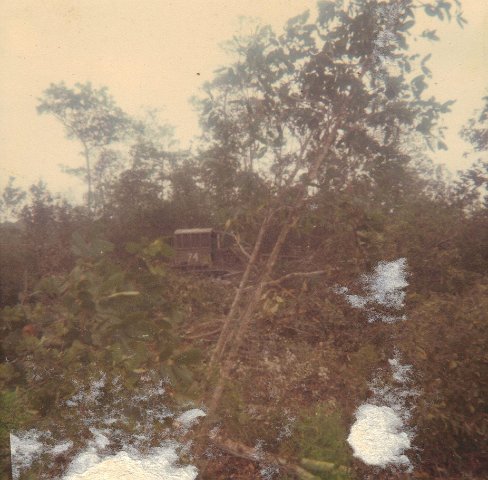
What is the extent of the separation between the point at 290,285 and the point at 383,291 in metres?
2.05

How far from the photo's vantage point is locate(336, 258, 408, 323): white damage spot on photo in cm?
600

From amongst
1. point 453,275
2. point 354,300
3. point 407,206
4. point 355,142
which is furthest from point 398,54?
point 354,300

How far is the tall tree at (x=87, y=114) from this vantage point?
13391 mm

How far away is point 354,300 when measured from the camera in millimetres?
6250

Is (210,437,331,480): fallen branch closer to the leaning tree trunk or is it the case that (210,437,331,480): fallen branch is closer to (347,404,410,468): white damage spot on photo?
the leaning tree trunk

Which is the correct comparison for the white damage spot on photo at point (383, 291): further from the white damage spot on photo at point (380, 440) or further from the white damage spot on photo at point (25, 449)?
the white damage spot on photo at point (25, 449)

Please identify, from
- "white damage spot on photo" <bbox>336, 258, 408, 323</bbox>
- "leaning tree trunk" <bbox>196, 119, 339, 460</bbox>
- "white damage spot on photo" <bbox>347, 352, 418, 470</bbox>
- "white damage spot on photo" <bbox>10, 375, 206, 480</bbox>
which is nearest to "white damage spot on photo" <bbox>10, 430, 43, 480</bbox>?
"white damage spot on photo" <bbox>10, 375, 206, 480</bbox>

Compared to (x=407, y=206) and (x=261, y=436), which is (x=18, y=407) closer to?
(x=261, y=436)

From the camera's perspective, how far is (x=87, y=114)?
48.2 feet

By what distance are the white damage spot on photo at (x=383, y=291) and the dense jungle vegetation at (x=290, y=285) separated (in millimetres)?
164

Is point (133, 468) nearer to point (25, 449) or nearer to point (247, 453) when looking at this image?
point (25, 449)

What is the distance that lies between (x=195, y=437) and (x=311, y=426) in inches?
45.1

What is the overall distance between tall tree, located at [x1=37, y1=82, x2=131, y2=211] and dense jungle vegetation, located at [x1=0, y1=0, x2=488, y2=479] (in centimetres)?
272

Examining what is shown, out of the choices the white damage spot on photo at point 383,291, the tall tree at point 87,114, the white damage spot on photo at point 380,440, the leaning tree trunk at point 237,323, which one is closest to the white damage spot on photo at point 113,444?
the leaning tree trunk at point 237,323
